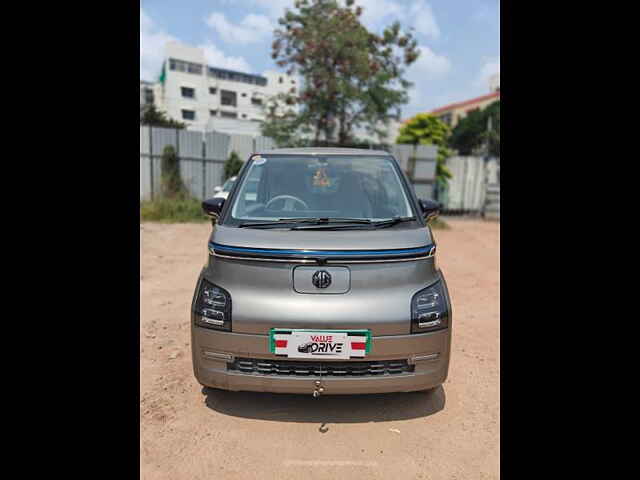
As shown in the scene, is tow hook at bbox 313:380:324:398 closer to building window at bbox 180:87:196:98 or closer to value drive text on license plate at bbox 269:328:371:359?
value drive text on license plate at bbox 269:328:371:359

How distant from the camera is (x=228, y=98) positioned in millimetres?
55250

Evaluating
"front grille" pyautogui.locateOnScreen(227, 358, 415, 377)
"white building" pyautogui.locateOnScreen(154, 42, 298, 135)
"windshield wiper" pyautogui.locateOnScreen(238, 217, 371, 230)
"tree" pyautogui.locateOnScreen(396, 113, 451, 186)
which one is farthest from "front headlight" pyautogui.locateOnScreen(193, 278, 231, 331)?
"white building" pyautogui.locateOnScreen(154, 42, 298, 135)

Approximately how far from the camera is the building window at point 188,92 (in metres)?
50.2

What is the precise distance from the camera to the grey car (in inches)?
95.4

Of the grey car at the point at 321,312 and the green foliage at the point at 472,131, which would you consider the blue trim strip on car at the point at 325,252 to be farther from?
the green foliage at the point at 472,131

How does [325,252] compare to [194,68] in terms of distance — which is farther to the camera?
[194,68]

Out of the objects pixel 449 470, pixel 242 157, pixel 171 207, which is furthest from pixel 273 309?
pixel 242 157

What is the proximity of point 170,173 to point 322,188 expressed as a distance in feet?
37.4

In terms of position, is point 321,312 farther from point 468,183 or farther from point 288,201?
point 468,183

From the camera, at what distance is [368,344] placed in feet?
7.95

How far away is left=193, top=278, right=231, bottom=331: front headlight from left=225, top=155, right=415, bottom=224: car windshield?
2.38 feet

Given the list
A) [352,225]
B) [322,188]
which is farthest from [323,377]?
[322,188]

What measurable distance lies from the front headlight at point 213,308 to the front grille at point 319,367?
0.25 metres
